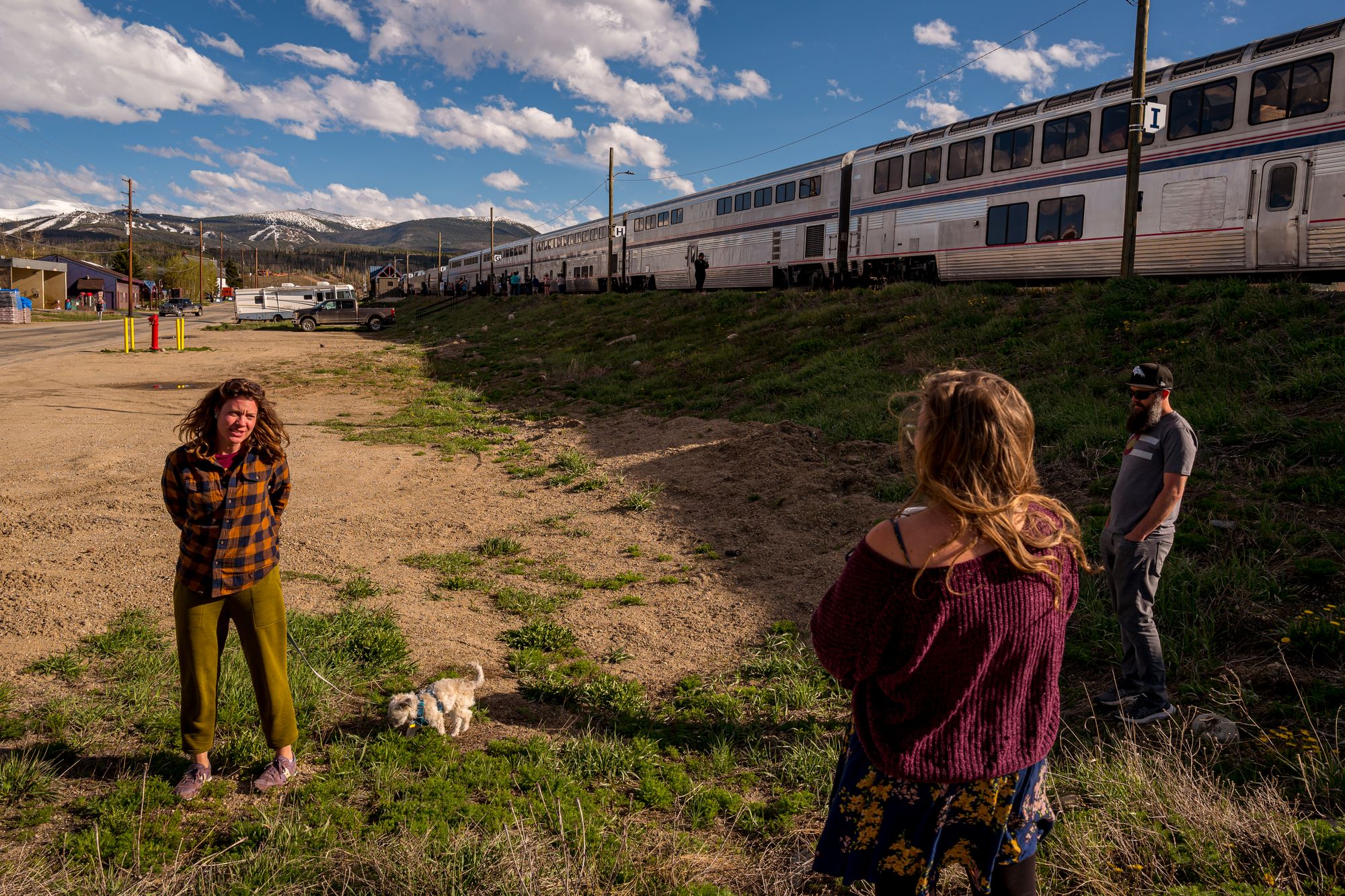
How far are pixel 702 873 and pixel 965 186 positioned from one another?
61.8 feet

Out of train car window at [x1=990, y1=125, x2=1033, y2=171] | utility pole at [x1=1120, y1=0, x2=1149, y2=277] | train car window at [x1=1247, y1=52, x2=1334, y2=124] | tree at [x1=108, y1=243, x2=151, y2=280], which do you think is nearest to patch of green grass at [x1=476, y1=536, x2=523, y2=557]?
utility pole at [x1=1120, y1=0, x2=1149, y2=277]

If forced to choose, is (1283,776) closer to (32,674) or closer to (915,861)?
(915,861)

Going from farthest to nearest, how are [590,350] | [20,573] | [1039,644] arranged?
[590,350]
[20,573]
[1039,644]

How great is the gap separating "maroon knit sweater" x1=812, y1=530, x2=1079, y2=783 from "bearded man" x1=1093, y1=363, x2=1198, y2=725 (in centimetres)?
281

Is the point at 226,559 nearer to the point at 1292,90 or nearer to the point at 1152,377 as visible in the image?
the point at 1152,377

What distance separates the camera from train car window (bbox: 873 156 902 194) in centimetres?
2138

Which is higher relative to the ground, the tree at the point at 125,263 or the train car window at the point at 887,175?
the tree at the point at 125,263

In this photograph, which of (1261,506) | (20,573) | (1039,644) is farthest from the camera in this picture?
(1261,506)

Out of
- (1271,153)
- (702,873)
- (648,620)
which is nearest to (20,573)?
(648,620)

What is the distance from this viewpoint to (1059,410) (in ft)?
34.8

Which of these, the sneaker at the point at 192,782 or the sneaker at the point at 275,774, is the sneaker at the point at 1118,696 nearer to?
the sneaker at the point at 275,774

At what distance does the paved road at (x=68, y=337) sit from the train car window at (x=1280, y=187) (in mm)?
29060

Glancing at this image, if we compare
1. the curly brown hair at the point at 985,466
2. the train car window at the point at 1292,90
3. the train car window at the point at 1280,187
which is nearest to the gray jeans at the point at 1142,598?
the curly brown hair at the point at 985,466

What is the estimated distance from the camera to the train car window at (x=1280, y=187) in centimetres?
1305
